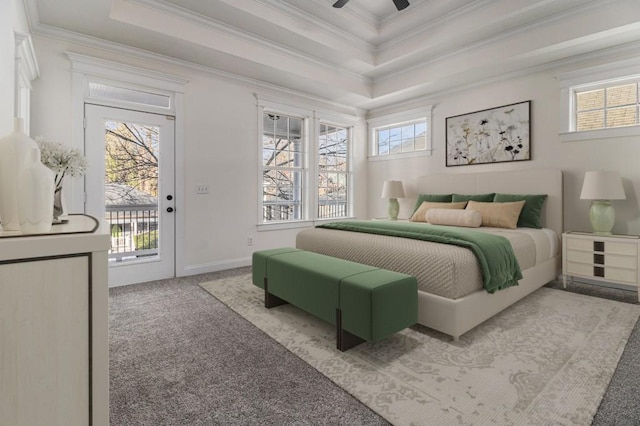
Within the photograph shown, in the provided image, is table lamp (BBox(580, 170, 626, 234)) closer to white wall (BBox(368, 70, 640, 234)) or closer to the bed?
white wall (BBox(368, 70, 640, 234))

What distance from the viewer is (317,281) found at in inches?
87.9

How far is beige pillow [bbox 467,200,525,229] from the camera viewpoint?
3568 millimetres

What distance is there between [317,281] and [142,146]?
8.94ft

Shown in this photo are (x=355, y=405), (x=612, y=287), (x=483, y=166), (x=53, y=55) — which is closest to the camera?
(x=355, y=405)

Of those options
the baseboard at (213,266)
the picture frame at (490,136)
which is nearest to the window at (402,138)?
the picture frame at (490,136)

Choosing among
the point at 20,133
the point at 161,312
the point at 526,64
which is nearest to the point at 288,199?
the point at 161,312

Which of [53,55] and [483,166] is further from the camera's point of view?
[483,166]

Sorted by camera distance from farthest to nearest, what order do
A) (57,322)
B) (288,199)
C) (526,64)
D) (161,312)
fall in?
(288,199) → (526,64) → (161,312) → (57,322)

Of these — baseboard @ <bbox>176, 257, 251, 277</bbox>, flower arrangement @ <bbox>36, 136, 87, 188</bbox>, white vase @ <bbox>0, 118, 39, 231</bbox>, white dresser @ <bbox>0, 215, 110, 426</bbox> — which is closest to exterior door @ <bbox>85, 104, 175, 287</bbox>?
baseboard @ <bbox>176, 257, 251, 277</bbox>

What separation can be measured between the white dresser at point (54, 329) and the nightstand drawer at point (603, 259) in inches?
160

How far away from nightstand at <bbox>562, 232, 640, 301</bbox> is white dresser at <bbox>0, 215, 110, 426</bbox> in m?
4.07

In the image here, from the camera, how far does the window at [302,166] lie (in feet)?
15.8

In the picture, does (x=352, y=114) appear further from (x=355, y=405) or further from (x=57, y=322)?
(x=57, y=322)

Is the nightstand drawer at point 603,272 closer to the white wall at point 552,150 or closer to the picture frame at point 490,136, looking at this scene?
the white wall at point 552,150
